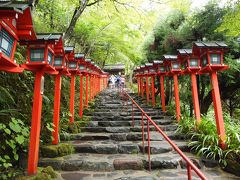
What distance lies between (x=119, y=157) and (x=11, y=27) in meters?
4.16

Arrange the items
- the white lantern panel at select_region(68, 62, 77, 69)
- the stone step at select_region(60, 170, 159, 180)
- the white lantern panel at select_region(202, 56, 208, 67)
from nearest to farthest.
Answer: the stone step at select_region(60, 170, 159, 180) → the white lantern panel at select_region(202, 56, 208, 67) → the white lantern panel at select_region(68, 62, 77, 69)

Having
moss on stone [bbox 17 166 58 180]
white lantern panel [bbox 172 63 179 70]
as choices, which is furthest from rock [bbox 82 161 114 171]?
white lantern panel [bbox 172 63 179 70]

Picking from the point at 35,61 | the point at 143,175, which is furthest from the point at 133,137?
the point at 35,61

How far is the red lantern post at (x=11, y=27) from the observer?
259 centimetres

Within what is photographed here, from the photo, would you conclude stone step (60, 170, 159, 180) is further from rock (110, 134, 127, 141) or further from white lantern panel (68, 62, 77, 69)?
white lantern panel (68, 62, 77, 69)

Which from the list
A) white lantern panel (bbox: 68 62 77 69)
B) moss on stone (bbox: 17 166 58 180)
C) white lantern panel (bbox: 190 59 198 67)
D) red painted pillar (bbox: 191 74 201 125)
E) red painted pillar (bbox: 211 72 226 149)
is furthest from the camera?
white lantern panel (bbox: 68 62 77 69)

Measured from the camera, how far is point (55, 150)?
5738 millimetres

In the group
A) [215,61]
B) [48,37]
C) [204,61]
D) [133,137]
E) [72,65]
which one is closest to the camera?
[48,37]

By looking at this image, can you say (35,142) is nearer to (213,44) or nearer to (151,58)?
(213,44)

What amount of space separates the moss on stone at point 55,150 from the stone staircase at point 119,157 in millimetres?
188

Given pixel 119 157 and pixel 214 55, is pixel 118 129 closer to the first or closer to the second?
pixel 119 157

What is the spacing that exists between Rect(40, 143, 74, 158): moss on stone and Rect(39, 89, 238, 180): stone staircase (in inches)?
7.4

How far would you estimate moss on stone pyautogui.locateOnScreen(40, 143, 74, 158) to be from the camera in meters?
5.67

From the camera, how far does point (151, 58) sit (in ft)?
46.6
